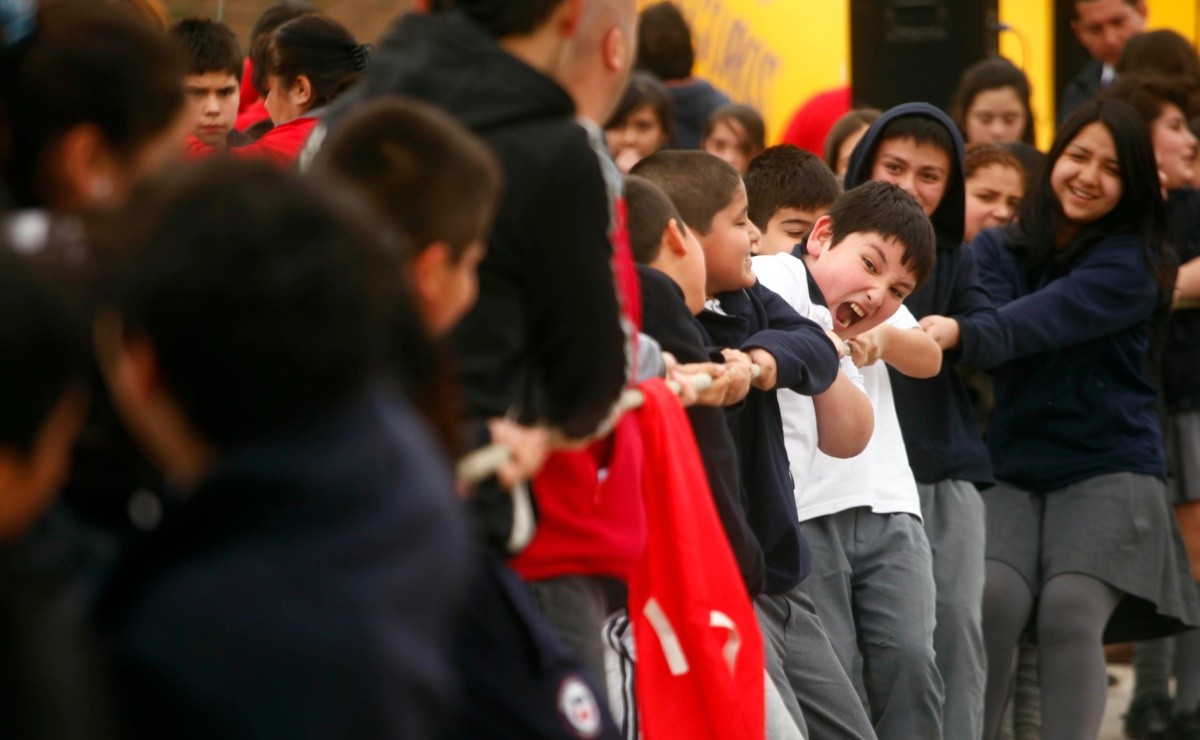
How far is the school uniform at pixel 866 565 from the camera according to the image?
432 cm

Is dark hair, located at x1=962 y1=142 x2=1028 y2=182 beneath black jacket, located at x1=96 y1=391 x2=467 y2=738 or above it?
beneath

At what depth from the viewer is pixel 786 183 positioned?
192 inches

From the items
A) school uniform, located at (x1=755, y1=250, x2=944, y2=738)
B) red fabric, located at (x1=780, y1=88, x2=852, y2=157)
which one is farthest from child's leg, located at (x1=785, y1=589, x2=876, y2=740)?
red fabric, located at (x1=780, y1=88, x2=852, y2=157)

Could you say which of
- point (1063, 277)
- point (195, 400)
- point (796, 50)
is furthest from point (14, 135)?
point (796, 50)

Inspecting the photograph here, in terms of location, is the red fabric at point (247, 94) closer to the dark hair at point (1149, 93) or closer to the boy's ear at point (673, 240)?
the dark hair at point (1149, 93)

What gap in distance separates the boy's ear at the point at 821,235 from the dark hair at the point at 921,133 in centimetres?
102

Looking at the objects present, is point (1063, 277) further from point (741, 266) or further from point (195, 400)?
point (195, 400)

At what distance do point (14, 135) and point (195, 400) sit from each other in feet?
2.31

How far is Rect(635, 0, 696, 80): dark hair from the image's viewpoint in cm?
755

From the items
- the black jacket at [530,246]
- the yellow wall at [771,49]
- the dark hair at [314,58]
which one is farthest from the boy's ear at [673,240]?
the yellow wall at [771,49]

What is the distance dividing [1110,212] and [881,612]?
69.3 inches

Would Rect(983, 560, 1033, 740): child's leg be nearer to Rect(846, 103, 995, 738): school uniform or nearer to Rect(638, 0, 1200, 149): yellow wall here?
Rect(846, 103, 995, 738): school uniform

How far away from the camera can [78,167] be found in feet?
7.17

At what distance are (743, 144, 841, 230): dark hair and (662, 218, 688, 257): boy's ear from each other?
5.04ft
